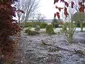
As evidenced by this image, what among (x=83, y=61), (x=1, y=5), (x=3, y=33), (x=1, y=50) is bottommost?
(x=83, y=61)

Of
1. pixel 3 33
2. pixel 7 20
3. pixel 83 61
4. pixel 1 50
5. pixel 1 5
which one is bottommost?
pixel 83 61

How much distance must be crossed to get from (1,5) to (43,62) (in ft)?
11.8

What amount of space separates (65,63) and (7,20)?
3519 mm

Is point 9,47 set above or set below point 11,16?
below

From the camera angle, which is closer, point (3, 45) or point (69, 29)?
point (3, 45)

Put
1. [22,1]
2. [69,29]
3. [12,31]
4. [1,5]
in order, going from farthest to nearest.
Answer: [22,1]
[69,29]
[12,31]
[1,5]

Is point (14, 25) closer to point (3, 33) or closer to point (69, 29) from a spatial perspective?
point (3, 33)

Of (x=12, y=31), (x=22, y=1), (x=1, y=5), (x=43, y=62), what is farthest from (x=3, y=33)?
(x=22, y=1)

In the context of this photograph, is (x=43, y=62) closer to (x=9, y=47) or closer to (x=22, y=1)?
(x=9, y=47)

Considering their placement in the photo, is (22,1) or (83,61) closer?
(83,61)

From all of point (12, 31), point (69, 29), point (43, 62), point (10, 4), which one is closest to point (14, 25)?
point (12, 31)

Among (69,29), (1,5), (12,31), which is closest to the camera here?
(1,5)

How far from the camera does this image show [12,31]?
12.1 feet

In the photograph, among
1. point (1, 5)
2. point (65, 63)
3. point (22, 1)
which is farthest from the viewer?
point (22, 1)
